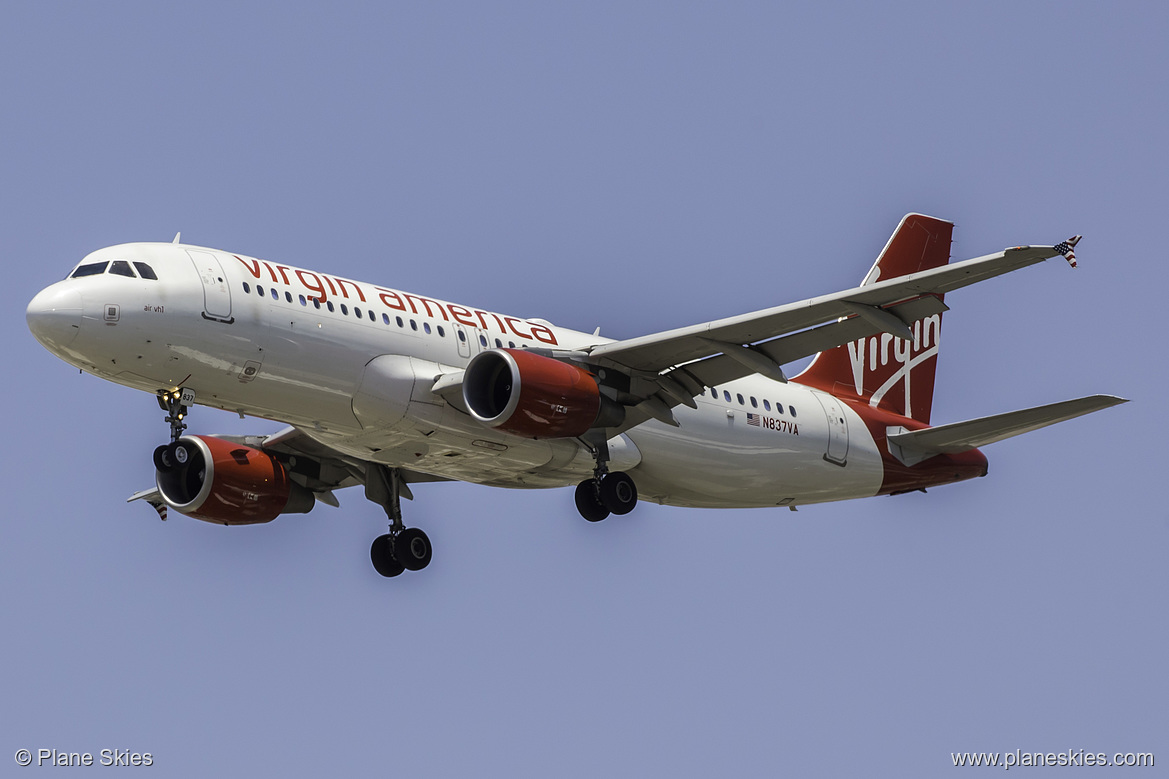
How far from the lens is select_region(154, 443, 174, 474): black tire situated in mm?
29359

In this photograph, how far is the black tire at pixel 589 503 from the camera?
1296 inches

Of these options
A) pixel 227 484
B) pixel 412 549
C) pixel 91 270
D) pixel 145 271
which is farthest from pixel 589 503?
pixel 91 270

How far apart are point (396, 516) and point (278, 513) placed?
276 centimetres

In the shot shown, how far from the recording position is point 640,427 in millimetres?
34250

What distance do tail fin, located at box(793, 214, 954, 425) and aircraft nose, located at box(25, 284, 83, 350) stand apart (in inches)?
733

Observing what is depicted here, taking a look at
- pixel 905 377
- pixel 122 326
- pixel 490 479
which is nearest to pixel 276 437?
pixel 490 479

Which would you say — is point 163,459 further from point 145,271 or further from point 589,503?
point 589,503

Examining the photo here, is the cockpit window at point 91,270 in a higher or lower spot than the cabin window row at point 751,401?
higher

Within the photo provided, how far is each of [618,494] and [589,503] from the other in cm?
65

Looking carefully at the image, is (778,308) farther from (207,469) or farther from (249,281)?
(207,469)

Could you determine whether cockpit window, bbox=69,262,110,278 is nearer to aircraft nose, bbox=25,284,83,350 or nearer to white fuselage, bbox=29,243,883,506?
white fuselage, bbox=29,243,883,506

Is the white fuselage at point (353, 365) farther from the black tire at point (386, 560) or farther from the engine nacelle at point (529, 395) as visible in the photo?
the black tire at point (386, 560)

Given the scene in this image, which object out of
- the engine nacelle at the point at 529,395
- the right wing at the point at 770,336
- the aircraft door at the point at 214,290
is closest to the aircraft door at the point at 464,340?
the engine nacelle at the point at 529,395

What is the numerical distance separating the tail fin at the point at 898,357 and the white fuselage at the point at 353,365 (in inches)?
168
